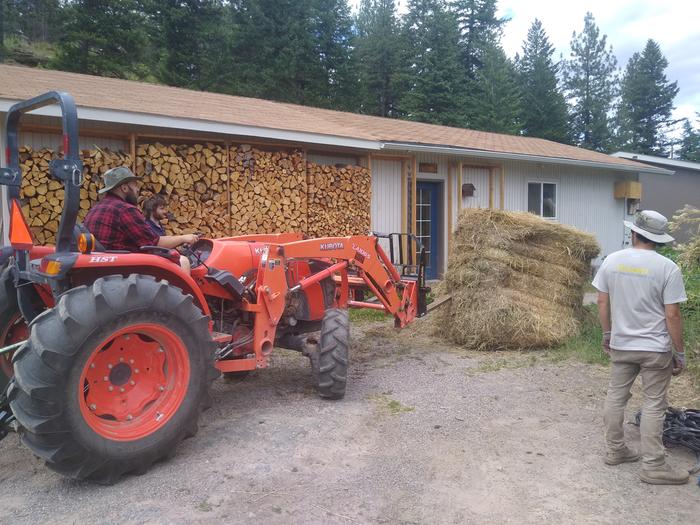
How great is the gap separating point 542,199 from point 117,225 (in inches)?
480

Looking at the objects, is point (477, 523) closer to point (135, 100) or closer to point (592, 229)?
point (135, 100)

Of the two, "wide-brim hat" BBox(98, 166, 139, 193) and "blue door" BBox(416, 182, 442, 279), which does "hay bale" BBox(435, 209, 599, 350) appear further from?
"wide-brim hat" BBox(98, 166, 139, 193)

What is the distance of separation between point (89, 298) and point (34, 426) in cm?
76

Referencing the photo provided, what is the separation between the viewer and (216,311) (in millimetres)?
4977

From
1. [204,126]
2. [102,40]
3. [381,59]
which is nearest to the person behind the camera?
[204,126]

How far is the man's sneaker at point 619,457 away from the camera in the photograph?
402 cm

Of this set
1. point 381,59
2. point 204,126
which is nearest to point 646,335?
point 204,126

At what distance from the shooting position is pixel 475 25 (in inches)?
1528

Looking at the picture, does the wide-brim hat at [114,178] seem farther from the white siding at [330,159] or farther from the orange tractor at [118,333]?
the white siding at [330,159]

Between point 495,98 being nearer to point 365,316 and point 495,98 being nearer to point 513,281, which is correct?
point 365,316

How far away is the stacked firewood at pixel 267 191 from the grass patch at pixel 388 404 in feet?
14.9

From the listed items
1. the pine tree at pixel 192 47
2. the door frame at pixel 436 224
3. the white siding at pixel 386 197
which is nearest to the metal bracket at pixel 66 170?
the white siding at pixel 386 197

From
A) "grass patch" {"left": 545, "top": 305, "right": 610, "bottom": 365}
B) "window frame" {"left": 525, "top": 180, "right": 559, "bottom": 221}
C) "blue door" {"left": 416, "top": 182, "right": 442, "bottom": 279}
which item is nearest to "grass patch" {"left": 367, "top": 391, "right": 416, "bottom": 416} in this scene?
"grass patch" {"left": 545, "top": 305, "right": 610, "bottom": 365}

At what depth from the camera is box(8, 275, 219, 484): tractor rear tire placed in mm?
3330
